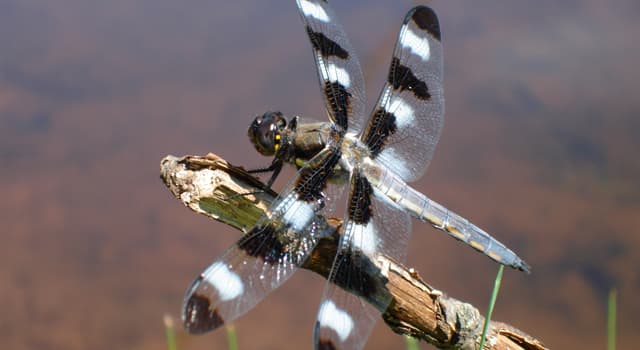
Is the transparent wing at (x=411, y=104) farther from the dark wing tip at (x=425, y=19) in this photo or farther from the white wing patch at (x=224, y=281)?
the white wing patch at (x=224, y=281)

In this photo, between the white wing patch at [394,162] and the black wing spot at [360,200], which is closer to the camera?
the black wing spot at [360,200]

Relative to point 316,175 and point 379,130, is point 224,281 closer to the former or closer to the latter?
point 316,175

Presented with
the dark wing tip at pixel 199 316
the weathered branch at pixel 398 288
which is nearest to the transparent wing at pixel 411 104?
the weathered branch at pixel 398 288

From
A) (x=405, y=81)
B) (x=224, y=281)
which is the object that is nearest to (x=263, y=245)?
(x=224, y=281)

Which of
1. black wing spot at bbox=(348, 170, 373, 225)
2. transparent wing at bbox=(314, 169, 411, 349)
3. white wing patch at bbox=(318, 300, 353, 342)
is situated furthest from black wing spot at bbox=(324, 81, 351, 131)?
white wing patch at bbox=(318, 300, 353, 342)

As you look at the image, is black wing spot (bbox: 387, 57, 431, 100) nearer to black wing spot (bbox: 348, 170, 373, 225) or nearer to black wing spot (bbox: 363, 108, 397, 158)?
black wing spot (bbox: 363, 108, 397, 158)
